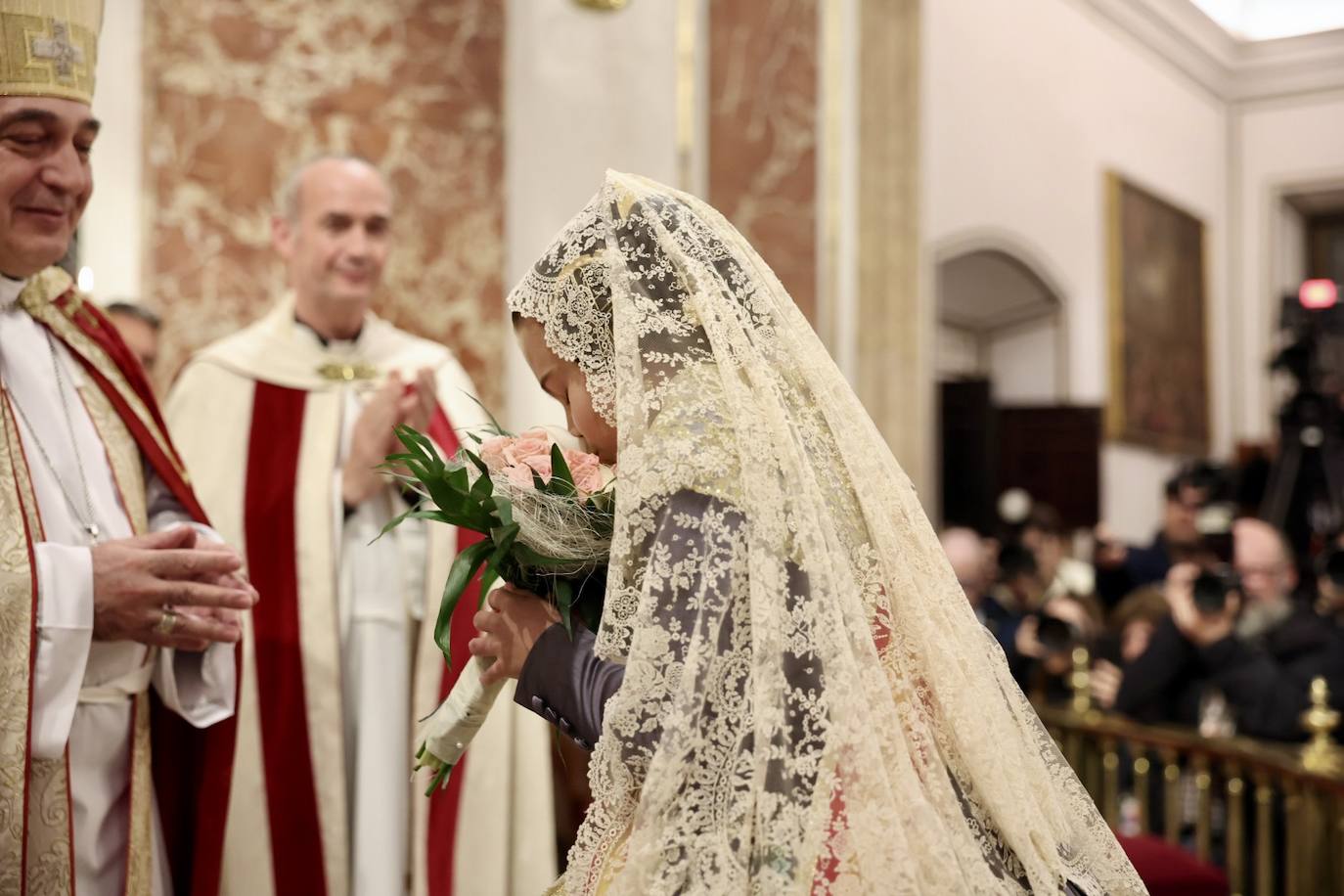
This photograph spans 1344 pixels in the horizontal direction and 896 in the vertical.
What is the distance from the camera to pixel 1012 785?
2070 mm

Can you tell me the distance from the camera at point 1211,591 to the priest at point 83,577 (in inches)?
148

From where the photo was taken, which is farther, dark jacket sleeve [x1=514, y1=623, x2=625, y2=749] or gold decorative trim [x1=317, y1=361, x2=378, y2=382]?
gold decorative trim [x1=317, y1=361, x2=378, y2=382]

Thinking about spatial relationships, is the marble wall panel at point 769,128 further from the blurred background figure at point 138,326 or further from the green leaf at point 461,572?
the green leaf at point 461,572

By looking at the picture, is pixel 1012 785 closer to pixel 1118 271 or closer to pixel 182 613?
pixel 182 613

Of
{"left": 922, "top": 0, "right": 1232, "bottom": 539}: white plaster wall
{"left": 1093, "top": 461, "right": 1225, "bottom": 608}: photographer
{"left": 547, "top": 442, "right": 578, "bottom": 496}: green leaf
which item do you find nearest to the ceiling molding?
{"left": 922, "top": 0, "right": 1232, "bottom": 539}: white plaster wall

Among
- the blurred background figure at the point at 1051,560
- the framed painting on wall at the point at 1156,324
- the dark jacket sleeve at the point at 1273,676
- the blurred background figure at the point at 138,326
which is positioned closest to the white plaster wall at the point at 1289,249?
the framed painting on wall at the point at 1156,324

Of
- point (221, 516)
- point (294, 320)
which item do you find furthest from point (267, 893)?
point (294, 320)

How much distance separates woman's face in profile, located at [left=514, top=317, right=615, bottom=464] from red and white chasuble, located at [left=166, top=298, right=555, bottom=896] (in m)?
1.09

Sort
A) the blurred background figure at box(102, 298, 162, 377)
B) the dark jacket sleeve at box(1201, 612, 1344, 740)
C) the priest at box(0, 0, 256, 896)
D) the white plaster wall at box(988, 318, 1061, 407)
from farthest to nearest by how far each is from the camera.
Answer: the white plaster wall at box(988, 318, 1061, 407) → the dark jacket sleeve at box(1201, 612, 1344, 740) → the blurred background figure at box(102, 298, 162, 377) → the priest at box(0, 0, 256, 896)

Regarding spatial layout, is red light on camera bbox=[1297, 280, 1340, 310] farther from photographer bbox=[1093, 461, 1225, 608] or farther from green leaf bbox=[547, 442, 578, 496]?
green leaf bbox=[547, 442, 578, 496]

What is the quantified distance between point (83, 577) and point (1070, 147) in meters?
11.2

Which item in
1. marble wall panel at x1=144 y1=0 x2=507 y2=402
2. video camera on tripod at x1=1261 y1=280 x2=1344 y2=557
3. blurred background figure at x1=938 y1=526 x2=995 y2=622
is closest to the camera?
marble wall panel at x1=144 y1=0 x2=507 y2=402

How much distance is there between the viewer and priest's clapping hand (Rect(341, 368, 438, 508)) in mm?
3486

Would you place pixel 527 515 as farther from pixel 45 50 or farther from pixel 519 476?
pixel 45 50
